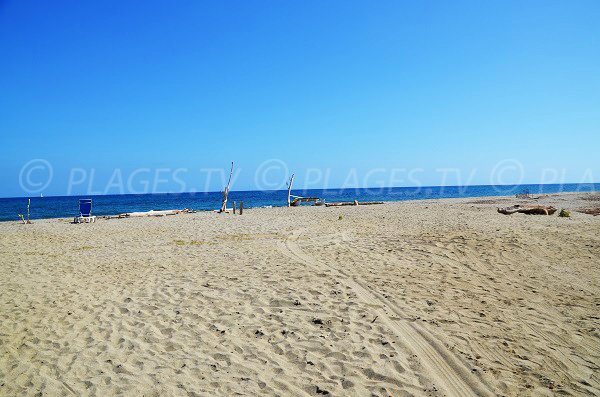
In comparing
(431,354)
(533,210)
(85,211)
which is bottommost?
(431,354)

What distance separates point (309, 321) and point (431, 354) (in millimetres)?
1886

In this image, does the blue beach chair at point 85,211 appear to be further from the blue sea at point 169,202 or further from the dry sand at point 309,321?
the blue sea at point 169,202

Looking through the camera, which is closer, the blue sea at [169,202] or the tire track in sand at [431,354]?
the tire track in sand at [431,354]

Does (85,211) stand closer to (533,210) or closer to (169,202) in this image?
(533,210)

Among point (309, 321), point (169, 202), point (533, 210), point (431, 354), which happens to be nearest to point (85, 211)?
point (309, 321)

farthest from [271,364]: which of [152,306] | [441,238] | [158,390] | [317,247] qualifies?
[441,238]

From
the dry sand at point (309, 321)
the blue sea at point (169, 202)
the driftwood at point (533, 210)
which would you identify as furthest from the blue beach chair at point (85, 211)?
the driftwood at point (533, 210)

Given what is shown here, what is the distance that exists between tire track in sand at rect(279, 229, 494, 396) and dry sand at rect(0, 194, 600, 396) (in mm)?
22

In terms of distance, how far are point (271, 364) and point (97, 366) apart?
2218 millimetres

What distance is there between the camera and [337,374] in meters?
4.16

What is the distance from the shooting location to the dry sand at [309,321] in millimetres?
4078

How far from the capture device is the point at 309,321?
557 cm

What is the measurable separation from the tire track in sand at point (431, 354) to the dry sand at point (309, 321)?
22 mm

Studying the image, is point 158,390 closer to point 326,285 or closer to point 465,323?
point 326,285
